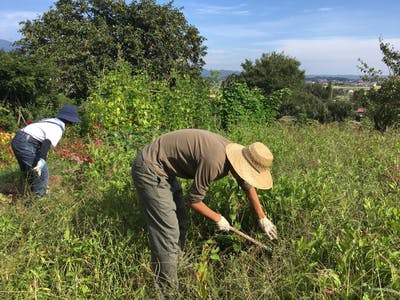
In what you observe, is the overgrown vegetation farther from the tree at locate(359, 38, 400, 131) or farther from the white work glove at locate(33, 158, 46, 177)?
the tree at locate(359, 38, 400, 131)

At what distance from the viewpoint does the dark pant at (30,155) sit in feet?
14.7

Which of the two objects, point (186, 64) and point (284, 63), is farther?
point (284, 63)

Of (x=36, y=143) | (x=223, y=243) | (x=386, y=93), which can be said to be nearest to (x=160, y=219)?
(x=223, y=243)

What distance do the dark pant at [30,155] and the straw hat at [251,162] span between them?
2.88m

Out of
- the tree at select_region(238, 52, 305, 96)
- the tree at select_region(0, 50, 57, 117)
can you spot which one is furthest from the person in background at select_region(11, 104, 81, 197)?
the tree at select_region(238, 52, 305, 96)

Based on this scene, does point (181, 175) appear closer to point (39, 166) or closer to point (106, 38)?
point (39, 166)

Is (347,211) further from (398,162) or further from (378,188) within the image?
(398,162)

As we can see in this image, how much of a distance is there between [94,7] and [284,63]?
62.8ft

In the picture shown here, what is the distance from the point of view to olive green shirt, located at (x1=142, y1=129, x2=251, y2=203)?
2562 mm

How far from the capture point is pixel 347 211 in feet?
9.14

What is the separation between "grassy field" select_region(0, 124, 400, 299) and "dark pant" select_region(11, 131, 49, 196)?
0.38m

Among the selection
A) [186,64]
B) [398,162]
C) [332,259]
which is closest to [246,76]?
[186,64]

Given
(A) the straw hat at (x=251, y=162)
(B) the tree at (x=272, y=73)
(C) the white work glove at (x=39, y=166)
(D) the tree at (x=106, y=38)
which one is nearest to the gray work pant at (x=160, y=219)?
(A) the straw hat at (x=251, y=162)

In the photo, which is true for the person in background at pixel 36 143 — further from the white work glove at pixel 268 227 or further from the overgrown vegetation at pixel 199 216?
the white work glove at pixel 268 227
